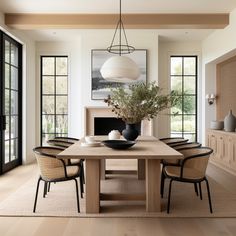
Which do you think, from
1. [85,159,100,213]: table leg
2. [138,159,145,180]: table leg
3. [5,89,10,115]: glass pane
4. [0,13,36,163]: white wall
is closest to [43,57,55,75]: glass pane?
[0,13,36,163]: white wall

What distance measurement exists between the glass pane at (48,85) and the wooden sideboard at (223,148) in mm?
4028

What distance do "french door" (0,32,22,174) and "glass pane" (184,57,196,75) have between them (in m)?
4.07

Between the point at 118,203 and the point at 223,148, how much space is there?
3294 mm

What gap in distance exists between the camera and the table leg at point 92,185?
3.76m

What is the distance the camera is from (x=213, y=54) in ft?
23.6

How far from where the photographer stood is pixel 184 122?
8.37m

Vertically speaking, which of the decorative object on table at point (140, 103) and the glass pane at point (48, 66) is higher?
the glass pane at point (48, 66)

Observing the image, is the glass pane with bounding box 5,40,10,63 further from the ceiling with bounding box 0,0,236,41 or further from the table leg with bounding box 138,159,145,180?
the table leg with bounding box 138,159,145,180

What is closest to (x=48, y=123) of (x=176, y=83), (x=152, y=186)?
(x=176, y=83)

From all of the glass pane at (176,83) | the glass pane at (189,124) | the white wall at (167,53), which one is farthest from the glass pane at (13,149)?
the glass pane at (189,124)

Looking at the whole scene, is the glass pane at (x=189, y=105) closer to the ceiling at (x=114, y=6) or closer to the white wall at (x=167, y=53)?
the white wall at (x=167, y=53)

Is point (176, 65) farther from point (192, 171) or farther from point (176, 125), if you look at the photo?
point (192, 171)

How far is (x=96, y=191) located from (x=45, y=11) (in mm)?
3740

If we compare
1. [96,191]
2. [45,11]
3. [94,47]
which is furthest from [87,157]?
[94,47]
